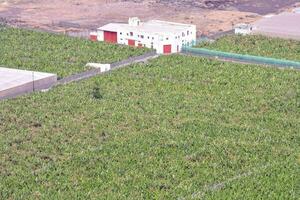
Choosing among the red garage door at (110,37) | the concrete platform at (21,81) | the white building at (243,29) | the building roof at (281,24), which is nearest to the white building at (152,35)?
the red garage door at (110,37)

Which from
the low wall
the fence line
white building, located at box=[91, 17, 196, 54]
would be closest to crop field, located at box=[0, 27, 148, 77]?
white building, located at box=[91, 17, 196, 54]

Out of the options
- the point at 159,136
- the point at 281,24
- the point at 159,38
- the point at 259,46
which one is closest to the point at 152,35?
the point at 159,38

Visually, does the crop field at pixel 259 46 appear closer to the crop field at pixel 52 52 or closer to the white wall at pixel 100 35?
the crop field at pixel 52 52

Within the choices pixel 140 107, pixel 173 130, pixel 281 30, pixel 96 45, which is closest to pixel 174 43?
pixel 96 45

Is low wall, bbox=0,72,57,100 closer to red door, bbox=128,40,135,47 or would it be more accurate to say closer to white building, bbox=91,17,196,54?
white building, bbox=91,17,196,54

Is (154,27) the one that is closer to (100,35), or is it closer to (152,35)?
(152,35)
